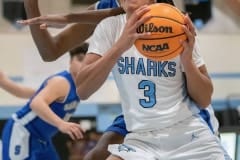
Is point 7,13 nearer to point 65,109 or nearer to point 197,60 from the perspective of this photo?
point 65,109

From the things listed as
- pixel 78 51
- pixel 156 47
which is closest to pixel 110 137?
pixel 156 47

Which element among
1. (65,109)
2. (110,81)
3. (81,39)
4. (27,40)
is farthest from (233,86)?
(81,39)

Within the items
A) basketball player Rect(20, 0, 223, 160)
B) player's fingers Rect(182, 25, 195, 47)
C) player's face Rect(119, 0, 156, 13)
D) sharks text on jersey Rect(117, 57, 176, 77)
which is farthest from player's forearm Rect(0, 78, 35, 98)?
player's fingers Rect(182, 25, 195, 47)

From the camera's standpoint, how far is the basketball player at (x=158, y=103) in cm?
192

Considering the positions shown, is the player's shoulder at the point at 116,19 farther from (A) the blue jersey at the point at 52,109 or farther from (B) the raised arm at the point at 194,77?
(A) the blue jersey at the point at 52,109

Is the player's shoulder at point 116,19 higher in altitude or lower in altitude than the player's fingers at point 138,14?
lower

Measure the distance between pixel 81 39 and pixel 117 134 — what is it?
0.42 metres

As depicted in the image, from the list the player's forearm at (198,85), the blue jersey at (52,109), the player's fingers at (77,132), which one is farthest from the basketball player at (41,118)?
the player's forearm at (198,85)

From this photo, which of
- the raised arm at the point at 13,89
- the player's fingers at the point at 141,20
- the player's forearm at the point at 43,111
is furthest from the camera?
the raised arm at the point at 13,89

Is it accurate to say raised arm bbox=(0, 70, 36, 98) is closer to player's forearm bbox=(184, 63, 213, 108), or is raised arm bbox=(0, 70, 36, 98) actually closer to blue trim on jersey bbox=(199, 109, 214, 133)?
blue trim on jersey bbox=(199, 109, 214, 133)

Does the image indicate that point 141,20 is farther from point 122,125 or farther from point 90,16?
point 122,125

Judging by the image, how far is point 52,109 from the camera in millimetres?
3100

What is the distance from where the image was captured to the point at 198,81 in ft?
6.12

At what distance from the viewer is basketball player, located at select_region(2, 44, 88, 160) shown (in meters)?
3.06
